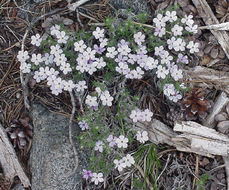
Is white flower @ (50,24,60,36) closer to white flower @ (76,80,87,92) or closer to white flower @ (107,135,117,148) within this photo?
white flower @ (76,80,87,92)

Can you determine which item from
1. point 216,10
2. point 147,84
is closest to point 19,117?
point 147,84

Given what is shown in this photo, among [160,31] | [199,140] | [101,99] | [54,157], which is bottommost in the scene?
[54,157]

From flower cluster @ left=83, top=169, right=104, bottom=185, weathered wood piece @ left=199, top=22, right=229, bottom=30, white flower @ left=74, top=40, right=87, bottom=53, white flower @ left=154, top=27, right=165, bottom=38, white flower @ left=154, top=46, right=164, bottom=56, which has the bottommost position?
flower cluster @ left=83, top=169, right=104, bottom=185

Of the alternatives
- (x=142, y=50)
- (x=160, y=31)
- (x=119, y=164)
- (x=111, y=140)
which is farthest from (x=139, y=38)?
(x=119, y=164)

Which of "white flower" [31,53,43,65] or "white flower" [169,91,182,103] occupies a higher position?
"white flower" [31,53,43,65]

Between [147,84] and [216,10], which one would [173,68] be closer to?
[147,84]

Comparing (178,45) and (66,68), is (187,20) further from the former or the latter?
(66,68)

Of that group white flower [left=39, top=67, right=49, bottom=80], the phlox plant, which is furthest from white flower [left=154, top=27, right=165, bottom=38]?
white flower [left=39, top=67, right=49, bottom=80]
